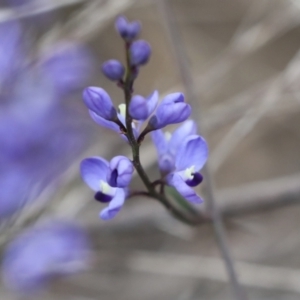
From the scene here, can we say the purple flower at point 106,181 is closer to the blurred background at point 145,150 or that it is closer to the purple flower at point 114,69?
the purple flower at point 114,69

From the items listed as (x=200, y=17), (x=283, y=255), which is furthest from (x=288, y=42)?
(x=283, y=255)

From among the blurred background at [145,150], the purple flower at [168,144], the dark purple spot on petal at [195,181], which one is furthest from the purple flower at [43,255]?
the dark purple spot on petal at [195,181]

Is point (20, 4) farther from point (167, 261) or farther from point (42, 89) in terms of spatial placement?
point (167, 261)

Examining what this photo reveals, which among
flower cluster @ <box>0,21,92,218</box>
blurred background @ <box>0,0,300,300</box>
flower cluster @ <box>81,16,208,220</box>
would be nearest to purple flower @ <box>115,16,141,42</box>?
flower cluster @ <box>81,16,208,220</box>

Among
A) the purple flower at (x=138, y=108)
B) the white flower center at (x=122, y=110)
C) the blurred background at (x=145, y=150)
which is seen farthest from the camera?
the blurred background at (x=145, y=150)

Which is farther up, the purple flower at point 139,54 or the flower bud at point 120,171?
the purple flower at point 139,54

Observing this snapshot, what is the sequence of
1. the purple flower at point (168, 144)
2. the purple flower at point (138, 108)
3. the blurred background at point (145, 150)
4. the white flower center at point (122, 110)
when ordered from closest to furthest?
the purple flower at point (138, 108) → the white flower center at point (122, 110) → the purple flower at point (168, 144) → the blurred background at point (145, 150)

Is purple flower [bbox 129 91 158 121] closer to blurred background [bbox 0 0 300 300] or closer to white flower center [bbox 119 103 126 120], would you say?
white flower center [bbox 119 103 126 120]

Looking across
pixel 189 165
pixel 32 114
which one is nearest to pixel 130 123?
pixel 189 165
